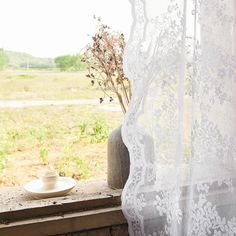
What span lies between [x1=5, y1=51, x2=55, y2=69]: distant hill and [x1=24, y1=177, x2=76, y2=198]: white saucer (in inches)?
16.8

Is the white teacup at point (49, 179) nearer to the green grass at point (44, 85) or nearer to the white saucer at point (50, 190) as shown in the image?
the white saucer at point (50, 190)

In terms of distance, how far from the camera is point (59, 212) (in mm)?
1183

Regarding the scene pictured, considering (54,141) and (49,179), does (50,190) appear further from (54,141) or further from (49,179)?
(54,141)

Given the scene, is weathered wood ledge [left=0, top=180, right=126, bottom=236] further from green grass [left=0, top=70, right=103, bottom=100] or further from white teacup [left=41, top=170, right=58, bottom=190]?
green grass [left=0, top=70, right=103, bottom=100]

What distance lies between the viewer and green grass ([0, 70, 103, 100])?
1350mm

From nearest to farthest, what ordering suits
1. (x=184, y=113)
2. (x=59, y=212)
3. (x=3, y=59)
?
(x=184, y=113), (x=59, y=212), (x=3, y=59)

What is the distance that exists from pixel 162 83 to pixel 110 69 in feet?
1.27

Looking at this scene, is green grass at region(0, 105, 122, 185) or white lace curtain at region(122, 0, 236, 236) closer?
white lace curtain at region(122, 0, 236, 236)

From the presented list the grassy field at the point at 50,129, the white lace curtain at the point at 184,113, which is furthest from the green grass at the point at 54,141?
the white lace curtain at the point at 184,113

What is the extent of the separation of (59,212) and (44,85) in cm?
48

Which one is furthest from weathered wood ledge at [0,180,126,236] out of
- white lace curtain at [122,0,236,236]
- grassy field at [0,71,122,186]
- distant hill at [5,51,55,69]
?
distant hill at [5,51,55,69]

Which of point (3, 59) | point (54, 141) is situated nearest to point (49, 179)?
point (54, 141)

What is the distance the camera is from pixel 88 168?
1434mm

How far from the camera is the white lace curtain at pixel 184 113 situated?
3.01ft
